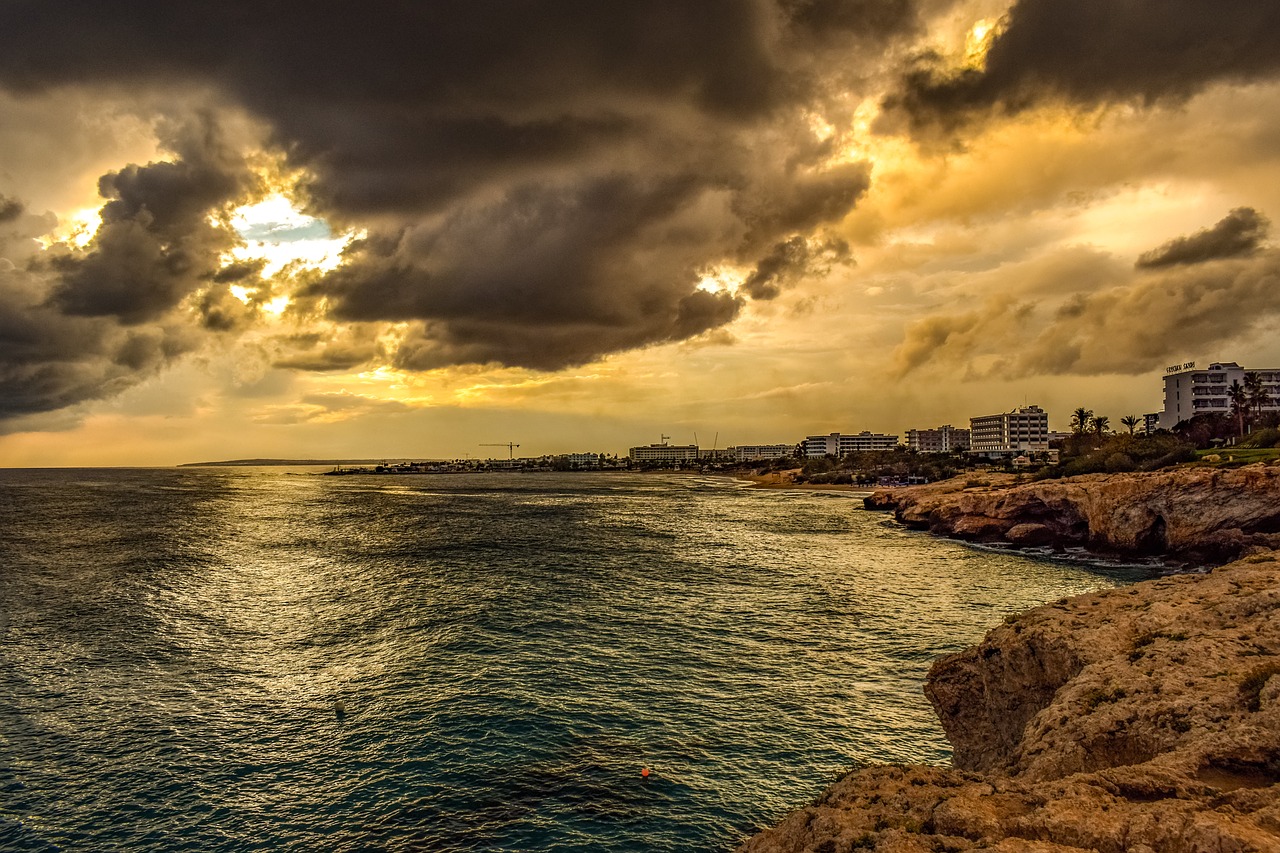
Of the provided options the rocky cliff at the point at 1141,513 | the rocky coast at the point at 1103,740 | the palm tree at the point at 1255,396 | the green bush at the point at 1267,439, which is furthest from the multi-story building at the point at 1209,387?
the rocky coast at the point at 1103,740

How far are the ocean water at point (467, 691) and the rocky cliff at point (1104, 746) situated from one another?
235 inches

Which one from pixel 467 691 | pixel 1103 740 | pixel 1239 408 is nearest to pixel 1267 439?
pixel 1239 408

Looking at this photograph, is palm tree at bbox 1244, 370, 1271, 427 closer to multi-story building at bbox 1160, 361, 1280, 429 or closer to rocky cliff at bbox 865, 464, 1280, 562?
multi-story building at bbox 1160, 361, 1280, 429

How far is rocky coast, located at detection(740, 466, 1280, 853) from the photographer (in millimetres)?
Result: 7656

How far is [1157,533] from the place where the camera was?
51.3 m

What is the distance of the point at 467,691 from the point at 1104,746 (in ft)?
71.1

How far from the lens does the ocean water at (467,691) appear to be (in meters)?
17.3

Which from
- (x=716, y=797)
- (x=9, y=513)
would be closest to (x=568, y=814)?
(x=716, y=797)

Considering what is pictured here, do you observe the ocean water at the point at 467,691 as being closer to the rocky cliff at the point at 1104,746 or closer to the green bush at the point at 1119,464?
the rocky cliff at the point at 1104,746

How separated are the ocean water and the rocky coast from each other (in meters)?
5.61

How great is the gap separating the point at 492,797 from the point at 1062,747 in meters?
14.1

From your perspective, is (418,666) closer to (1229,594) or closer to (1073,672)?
(1073,672)

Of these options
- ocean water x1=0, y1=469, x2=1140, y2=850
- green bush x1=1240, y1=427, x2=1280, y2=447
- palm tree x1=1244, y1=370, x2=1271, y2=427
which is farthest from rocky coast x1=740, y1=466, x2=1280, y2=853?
palm tree x1=1244, y1=370, x2=1271, y2=427

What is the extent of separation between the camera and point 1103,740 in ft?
35.0
